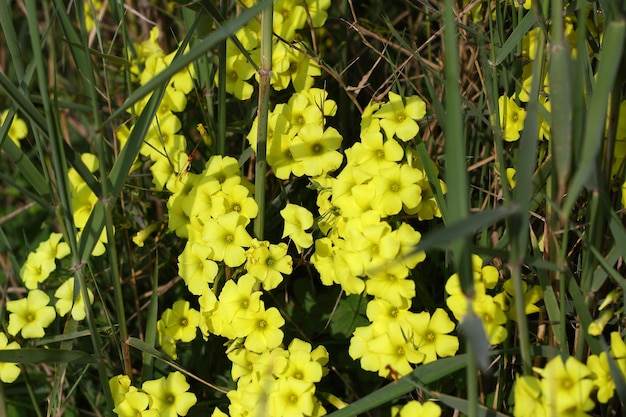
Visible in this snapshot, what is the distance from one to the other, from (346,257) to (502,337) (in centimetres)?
28

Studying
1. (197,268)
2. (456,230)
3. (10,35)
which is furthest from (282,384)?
(10,35)

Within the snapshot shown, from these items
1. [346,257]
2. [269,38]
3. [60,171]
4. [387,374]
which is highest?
[269,38]

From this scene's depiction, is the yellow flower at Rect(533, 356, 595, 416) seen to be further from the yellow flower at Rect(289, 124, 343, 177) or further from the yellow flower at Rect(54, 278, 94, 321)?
the yellow flower at Rect(54, 278, 94, 321)

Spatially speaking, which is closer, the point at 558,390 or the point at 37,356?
the point at 558,390

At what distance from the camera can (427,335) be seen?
122 cm

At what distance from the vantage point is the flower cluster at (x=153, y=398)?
52.0 inches

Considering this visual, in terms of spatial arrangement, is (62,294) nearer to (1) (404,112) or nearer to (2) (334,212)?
(2) (334,212)

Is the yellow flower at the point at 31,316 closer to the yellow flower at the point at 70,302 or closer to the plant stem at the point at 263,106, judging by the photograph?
the yellow flower at the point at 70,302

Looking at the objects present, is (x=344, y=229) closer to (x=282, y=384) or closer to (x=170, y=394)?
(x=282, y=384)

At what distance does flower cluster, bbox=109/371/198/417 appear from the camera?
4.33 feet

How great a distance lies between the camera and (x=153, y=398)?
1334mm

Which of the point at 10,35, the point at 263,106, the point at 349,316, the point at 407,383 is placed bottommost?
the point at 349,316

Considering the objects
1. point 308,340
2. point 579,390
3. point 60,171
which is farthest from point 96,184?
point 579,390

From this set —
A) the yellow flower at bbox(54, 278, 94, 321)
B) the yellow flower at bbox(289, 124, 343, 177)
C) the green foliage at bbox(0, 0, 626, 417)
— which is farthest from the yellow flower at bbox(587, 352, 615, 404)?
the yellow flower at bbox(54, 278, 94, 321)
